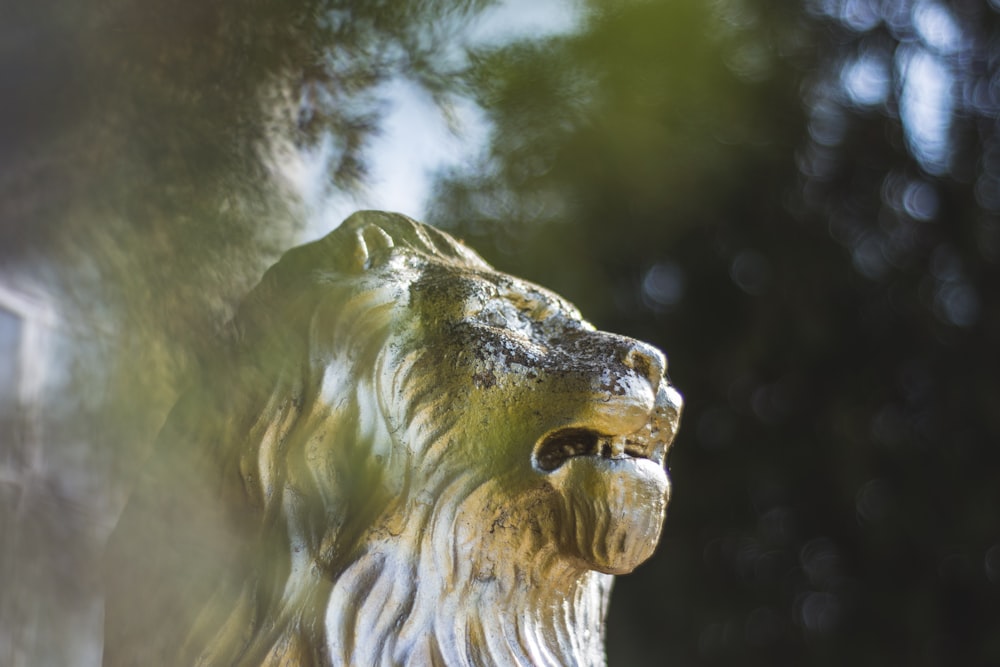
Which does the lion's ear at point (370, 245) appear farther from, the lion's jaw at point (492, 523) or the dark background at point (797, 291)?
the dark background at point (797, 291)

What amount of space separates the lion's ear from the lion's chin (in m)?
0.15

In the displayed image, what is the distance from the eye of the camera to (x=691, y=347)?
1.41 meters

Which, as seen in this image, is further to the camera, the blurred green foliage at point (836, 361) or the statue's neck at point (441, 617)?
the blurred green foliage at point (836, 361)

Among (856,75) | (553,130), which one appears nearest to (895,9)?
(856,75)

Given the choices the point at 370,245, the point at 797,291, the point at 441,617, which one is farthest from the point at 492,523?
the point at 797,291

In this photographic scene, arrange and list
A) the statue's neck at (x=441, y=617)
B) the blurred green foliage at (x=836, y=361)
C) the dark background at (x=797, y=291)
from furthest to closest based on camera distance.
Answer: the blurred green foliage at (x=836, y=361) < the dark background at (x=797, y=291) < the statue's neck at (x=441, y=617)

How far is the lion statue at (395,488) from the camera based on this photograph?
0.47 metres

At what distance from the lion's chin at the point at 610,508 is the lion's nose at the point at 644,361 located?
47 millimetres

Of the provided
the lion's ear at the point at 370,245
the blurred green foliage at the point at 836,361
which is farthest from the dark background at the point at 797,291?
the lion's ear at the point at 370,245

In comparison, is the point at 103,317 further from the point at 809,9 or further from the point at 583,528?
the point at 809,9

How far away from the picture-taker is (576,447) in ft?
1.63

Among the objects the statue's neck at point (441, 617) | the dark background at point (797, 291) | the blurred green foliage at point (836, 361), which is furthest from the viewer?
the blurred green foliage at point (836, 361)

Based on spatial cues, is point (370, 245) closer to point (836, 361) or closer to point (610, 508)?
point (610, 508)

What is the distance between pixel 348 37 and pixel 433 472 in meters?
0.32
